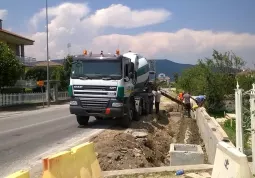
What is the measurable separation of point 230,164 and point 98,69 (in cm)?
1000

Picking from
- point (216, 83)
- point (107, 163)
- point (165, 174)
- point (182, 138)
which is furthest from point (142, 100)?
point (216, 83)

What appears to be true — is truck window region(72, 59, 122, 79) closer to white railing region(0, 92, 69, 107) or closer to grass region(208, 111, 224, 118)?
grass region(208, 111, 224, 118)

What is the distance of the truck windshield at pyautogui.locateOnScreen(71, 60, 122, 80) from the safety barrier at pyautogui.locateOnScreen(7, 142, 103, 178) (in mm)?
7858

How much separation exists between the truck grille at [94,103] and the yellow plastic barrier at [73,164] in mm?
7768

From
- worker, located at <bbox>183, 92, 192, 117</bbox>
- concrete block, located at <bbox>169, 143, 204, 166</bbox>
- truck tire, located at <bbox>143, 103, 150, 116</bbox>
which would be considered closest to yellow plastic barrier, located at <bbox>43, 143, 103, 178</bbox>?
concrete block, located at <bbox>169, 143, 204, 166</bbox>

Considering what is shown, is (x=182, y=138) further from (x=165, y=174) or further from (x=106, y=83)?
(x=165, y=174)

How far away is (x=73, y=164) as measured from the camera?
6.05 m

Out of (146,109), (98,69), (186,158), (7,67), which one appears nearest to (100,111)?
(98,69)

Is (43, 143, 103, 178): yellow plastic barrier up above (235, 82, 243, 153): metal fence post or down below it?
below

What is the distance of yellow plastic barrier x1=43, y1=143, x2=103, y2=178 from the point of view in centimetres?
553

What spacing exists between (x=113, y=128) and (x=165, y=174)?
8046 mm

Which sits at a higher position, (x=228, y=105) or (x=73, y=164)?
(x=73, y=164)

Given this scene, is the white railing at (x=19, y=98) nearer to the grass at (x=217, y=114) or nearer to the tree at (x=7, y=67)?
the tree at (x=7, y=67)

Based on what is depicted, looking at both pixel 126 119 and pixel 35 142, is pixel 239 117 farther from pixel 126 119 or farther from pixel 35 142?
pixel 126 119
